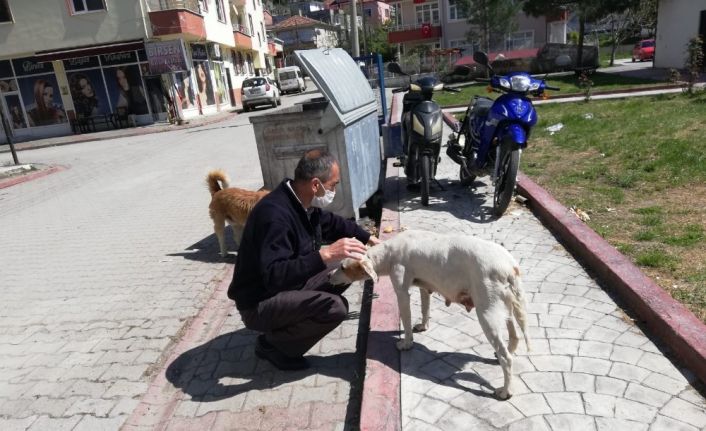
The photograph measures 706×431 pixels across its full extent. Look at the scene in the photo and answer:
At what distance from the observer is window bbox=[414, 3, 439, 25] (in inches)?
1929

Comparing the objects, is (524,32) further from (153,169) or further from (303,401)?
(303,401)

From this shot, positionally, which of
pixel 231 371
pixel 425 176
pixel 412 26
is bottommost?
pixel 231 371

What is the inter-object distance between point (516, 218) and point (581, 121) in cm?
635

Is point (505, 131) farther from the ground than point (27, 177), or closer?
farther from the ground

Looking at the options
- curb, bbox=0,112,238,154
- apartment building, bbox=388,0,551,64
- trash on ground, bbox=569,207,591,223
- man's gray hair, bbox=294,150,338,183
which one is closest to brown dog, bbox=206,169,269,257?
man's gray hair, bbox=294,150,338,183

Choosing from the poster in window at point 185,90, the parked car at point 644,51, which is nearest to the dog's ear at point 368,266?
the poster in window at point 185,90

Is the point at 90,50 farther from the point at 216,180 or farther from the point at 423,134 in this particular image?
the point at 423,134

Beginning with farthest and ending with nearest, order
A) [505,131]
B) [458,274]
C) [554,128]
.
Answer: [554,128] → [505,131] → [458,274]

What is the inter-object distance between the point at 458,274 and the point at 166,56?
2456 centimetres

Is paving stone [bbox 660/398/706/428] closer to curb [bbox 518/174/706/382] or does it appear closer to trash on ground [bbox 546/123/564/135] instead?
curb [bbox 518/174/706/382]

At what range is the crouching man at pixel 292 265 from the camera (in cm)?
302

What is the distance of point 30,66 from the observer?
25297 millimetres

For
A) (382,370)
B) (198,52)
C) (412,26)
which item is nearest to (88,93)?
(198,52)

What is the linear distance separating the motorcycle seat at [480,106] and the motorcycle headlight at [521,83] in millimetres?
663
